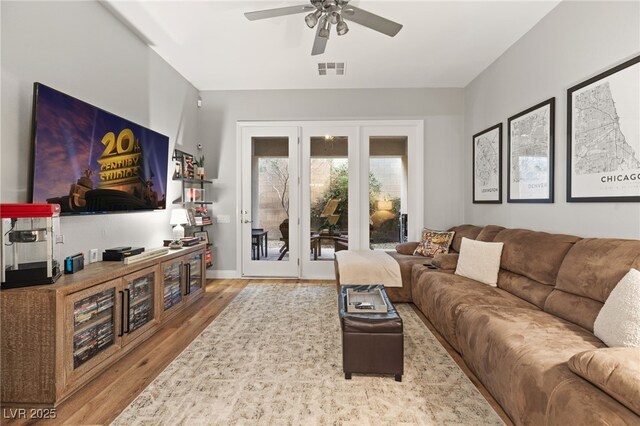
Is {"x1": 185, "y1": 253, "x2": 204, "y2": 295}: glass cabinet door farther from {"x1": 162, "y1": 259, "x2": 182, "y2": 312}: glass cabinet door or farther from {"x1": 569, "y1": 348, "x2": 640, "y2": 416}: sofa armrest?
{"x1": 569, "y1": 348, "x2": 640, "y2": 416}: sofa armrest

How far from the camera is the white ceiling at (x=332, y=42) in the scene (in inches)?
113

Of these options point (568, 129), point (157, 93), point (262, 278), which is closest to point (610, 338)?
point (568, 129)

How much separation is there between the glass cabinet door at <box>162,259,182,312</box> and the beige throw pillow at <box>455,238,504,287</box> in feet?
9.99

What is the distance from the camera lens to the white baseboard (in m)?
5.06

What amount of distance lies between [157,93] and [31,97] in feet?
5.82

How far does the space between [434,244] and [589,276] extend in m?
2.27

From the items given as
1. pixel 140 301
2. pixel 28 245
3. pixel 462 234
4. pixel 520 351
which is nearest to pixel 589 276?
pixel 520 351

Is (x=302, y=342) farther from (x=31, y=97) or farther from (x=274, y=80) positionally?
(x=274, y=80)

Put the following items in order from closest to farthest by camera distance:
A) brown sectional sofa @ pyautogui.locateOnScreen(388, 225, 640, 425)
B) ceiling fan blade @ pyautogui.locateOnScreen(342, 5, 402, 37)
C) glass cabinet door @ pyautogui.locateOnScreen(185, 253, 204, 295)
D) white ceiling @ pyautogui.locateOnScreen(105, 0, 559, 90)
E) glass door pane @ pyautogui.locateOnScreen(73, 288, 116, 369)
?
brown sectional sofa @ pyautogui.locateOnScreen(388, 225, 640, 425) < glass door pane @ pyautogui.locateOnScreen(73, 288, 116, 369) < ceiling fan blade @ pyautogui.locateOnScreen(342, 5, 402, 37) < white ceiling @ pyautogui.locateOnScreen(105, 0, 559, 90) < glass cabinet door @ pyautogui.locateOnScreen(185, 253, 204, 295)

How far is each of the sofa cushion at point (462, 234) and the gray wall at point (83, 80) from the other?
12.4 ft

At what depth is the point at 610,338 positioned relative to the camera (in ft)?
5.32

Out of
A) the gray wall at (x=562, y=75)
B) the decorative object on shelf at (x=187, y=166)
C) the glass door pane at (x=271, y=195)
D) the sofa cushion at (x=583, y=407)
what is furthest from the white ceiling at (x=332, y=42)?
the sofa cushion at (x=583, y=407)

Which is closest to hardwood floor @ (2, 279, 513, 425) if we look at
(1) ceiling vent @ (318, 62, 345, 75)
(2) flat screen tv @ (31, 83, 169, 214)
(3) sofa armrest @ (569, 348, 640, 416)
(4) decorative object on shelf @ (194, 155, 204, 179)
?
(3) sofa armrest @ (569, 348, 640, 416)

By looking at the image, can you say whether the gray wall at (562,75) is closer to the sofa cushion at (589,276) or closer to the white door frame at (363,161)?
the sofa cushion at (589,276)
